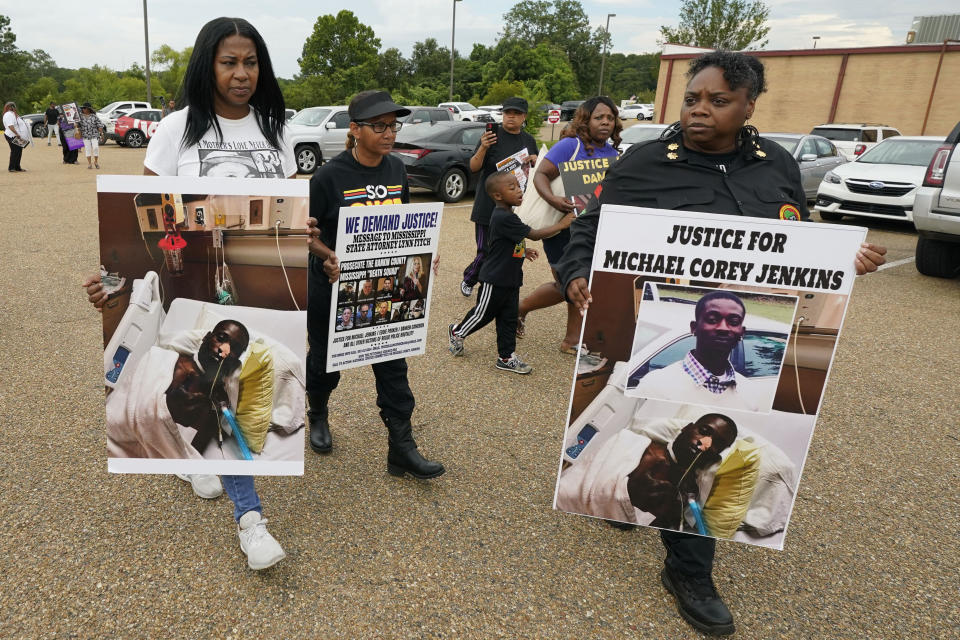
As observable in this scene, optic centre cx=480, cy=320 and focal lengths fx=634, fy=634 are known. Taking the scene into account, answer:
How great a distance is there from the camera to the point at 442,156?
38.3 ft

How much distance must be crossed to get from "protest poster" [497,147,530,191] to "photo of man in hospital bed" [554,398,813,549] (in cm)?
341

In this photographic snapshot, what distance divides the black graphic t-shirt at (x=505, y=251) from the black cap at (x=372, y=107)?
157cm

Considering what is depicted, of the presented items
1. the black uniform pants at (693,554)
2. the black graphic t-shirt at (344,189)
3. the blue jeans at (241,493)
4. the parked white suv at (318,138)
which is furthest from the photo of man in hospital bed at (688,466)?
the parked white suv at (318,138)

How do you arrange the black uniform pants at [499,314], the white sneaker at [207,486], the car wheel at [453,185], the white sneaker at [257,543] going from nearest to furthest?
the white sneaker at [257,543] < the white sneaker at [207,486] < the black uniform pants at [499,314] < the car wheel at [453,185]

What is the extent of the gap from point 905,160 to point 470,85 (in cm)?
5381

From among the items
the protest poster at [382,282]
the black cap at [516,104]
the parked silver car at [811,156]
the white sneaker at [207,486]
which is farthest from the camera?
the parked silver car at [811,156]

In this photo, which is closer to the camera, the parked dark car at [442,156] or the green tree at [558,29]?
the parked dark car at [442,156]

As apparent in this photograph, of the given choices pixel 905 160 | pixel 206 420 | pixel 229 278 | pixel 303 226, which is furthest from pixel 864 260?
pixel 905 160

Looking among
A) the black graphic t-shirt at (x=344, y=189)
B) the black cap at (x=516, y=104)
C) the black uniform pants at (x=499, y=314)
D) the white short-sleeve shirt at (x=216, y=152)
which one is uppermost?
the black cap at (x=516, y=104)

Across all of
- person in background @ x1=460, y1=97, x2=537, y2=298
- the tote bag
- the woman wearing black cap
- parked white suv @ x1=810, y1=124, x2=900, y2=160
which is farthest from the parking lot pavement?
parked white suv @ x1=810, y1=124, x2=900, y2=160

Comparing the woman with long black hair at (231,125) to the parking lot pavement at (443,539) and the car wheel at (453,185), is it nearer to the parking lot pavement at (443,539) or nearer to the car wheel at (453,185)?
the parking lot pavement at (443,539)

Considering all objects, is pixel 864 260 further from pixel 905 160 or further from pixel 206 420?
pixel 905 160

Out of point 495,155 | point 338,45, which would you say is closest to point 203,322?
point 495,155

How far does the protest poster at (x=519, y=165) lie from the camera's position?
17.4 ft
